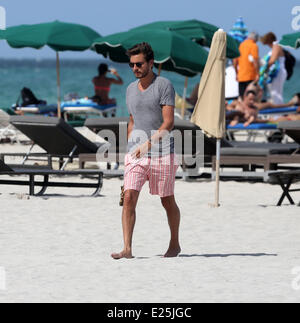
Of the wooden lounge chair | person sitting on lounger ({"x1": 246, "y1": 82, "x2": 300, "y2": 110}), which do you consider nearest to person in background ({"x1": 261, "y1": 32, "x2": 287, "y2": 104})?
person sitting on lounger ({"x1": 246, "y1": 82, "x2": 300, "y2": 110})

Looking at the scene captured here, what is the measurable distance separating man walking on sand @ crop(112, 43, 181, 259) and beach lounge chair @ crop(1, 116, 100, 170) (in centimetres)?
580

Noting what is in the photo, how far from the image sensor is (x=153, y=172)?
725cm

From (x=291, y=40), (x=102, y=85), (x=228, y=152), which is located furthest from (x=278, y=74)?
(x=228, y=152)

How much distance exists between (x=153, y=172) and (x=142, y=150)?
0.72 ft

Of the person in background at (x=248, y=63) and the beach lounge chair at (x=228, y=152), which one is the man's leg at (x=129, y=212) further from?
the person in background at (x=248, y=63)

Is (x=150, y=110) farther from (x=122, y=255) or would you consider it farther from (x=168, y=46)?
(x=168, y=46)

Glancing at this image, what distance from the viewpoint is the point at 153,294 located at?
621cm

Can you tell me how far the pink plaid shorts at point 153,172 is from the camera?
7211 mm

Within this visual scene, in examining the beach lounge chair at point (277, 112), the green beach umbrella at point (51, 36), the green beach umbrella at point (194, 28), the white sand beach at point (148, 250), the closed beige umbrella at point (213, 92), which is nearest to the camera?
the white sand beach at point (148, 250)

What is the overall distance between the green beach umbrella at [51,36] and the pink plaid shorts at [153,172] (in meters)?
9.69

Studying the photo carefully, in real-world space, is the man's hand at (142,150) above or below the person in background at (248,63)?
above

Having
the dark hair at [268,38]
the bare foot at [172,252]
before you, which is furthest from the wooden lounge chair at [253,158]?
the dark hair at [268,38]
